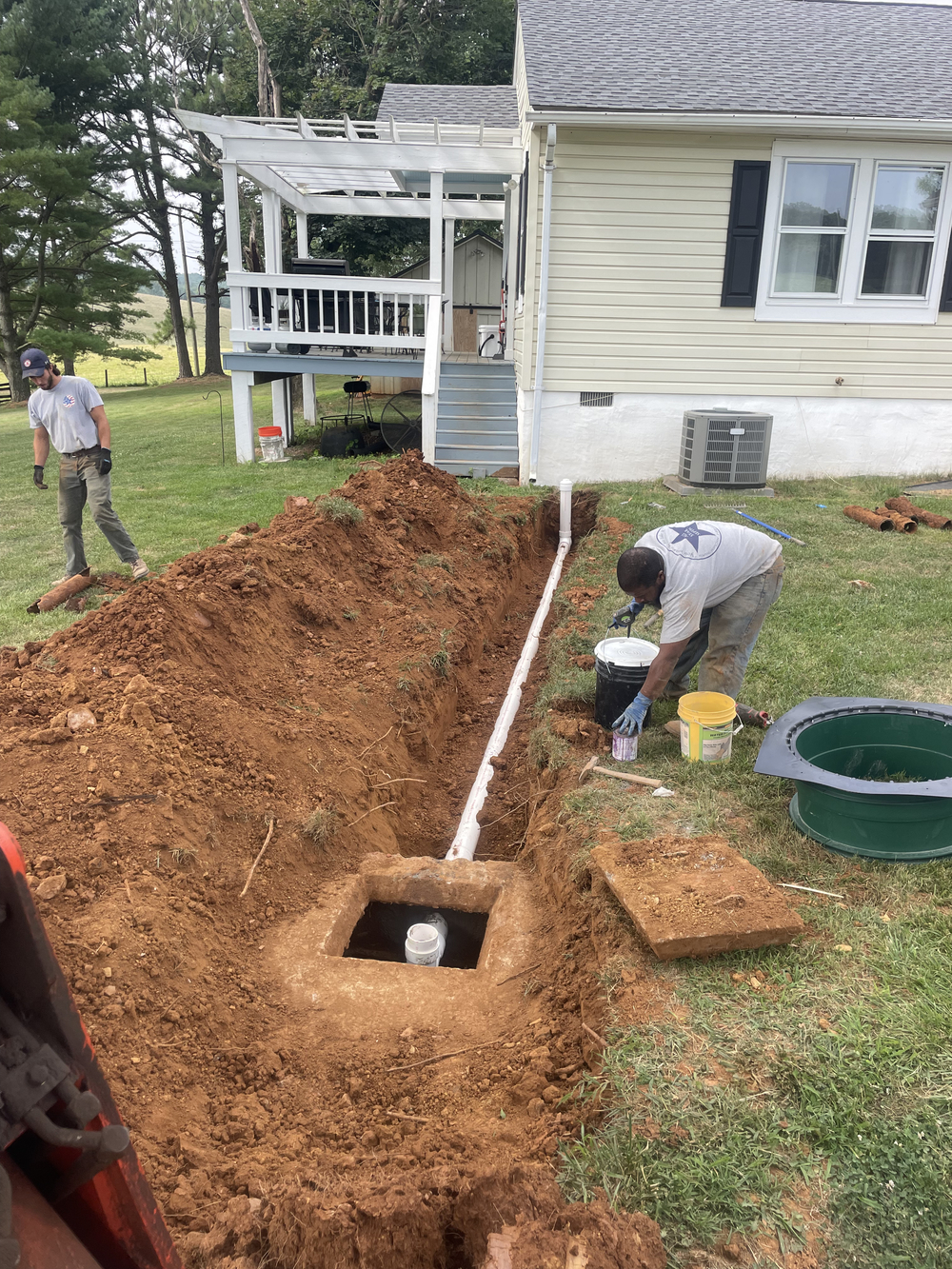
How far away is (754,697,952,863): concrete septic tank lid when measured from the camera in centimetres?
353

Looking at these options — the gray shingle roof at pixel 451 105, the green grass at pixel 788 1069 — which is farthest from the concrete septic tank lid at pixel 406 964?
the gray shingle roof at pixel 451 105

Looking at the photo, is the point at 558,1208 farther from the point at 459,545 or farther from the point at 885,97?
the point at 885,97

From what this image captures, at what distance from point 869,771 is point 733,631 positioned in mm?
1084

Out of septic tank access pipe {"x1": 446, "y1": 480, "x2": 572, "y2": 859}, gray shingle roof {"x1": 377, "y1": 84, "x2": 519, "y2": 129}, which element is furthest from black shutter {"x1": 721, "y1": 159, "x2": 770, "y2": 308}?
gray shingle roof {"x1": 377, "y1": 84, "x2": 519, "y2": 129}

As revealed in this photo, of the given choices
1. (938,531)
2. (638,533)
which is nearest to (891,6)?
(938,531)

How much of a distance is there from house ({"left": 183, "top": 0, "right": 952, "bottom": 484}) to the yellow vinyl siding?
26 mm

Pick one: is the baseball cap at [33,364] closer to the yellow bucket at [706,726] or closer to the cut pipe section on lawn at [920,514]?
the yellow bucket at [706,726]

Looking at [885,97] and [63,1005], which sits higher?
[885,97]

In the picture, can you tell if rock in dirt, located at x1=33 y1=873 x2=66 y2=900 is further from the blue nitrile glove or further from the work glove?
the work glove

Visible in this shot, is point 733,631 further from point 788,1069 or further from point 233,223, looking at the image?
point 233,223

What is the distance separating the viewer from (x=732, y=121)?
10352mm

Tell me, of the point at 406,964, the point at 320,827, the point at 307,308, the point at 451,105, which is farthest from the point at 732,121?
the point at 406,964

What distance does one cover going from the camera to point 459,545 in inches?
336

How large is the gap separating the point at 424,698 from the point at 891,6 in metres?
15.7
